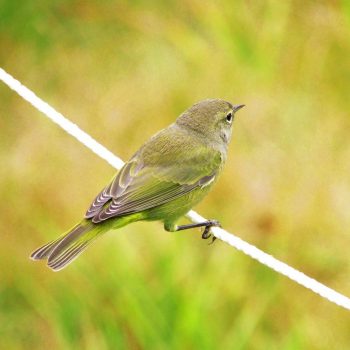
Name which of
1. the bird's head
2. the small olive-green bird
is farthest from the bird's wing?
the bird's head

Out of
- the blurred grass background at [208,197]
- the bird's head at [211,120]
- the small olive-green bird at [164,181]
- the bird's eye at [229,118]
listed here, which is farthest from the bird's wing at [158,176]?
the blurred grass background at [208,197]

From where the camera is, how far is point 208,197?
230 inches

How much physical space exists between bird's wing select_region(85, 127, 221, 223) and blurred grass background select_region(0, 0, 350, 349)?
47 cm

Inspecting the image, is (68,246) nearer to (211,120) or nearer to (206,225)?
(206,225)

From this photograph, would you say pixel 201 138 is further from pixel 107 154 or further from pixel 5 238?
pixel 5 238

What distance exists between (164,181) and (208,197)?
4.00ft

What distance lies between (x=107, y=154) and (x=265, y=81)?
2.25 m

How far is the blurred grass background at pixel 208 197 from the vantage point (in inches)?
198

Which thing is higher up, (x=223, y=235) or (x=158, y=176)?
(x=158, y=176)

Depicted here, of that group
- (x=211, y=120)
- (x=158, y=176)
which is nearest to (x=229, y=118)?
(x=211, y=120)

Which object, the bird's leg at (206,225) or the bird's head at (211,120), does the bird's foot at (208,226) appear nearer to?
the bird's leg at (206,225)

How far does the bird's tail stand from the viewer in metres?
4.20

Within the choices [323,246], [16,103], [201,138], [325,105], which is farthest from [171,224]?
[16,103]


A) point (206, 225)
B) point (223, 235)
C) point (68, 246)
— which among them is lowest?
point (68, 246)
